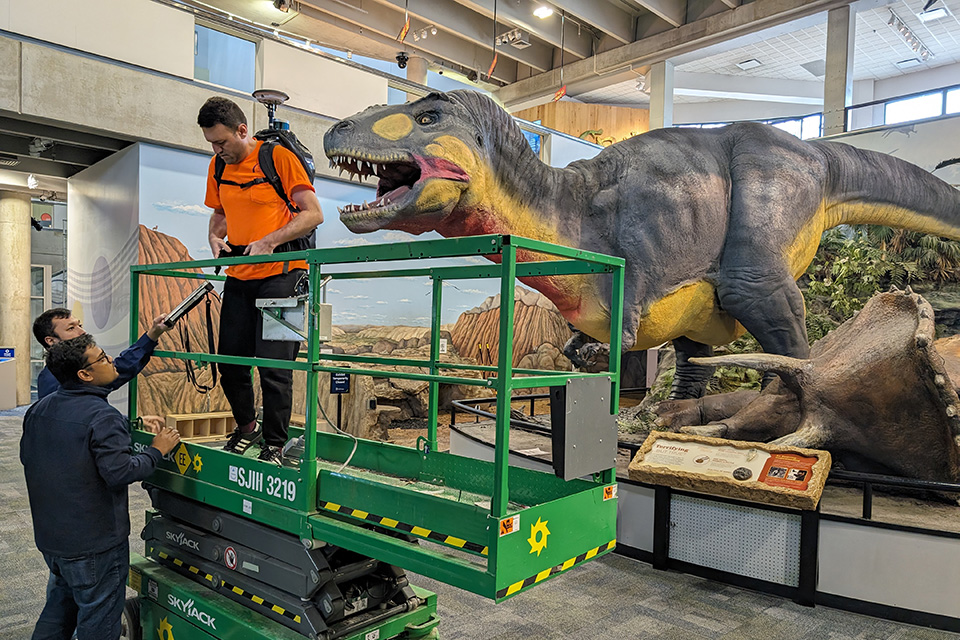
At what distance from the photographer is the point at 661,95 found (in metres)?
12.0

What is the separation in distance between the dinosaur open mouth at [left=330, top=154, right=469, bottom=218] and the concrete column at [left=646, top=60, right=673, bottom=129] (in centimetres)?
974

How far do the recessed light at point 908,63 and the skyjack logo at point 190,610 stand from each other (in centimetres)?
1664

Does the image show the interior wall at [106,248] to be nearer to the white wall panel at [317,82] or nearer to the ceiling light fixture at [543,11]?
the white wall panel at [317,82]

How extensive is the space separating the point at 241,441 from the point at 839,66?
994 cm

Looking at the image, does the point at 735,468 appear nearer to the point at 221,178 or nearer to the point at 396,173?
the point at 396,173

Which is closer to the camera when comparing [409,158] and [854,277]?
[409,158]

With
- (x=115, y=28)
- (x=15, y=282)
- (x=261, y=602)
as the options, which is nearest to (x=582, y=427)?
(x=261, y=602)

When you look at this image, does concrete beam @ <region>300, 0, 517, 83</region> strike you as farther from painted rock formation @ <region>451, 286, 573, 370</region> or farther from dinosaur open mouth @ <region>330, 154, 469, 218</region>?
dinosaur open mouth @ <region>330, 154, 469, 218</region>

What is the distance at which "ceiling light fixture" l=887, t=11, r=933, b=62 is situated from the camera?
11.6 m

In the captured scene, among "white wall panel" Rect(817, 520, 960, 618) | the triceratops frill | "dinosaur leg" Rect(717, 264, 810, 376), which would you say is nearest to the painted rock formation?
"dinosaur leg" Rect(717, 264, 810, 376)

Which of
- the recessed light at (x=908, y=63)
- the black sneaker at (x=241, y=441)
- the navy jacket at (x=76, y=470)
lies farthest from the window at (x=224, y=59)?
the recessed light at (x=908, y=63)

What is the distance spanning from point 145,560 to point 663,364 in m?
5.86

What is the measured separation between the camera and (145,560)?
9.79ft

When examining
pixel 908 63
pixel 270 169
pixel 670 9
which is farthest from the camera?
pixel 908 63
